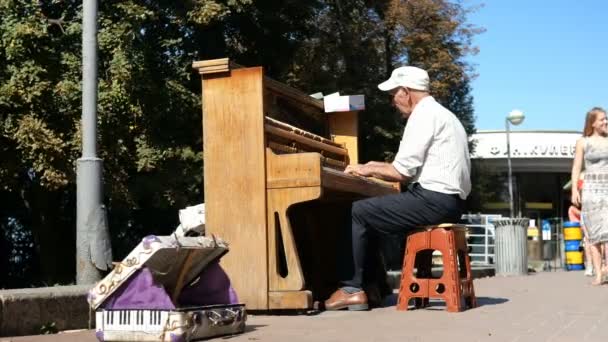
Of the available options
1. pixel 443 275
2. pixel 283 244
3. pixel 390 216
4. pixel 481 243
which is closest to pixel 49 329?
pixel 283 244

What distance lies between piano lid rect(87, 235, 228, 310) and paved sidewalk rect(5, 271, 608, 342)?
0.42 metres

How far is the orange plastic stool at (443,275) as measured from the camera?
19.1ft

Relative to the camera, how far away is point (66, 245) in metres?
18.9

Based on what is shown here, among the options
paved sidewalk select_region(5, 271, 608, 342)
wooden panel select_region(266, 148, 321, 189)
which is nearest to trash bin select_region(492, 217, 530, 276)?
paved sidewalk select_region(5, 271, 608, 342)

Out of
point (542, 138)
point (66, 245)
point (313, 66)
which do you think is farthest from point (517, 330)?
point (542, 138)

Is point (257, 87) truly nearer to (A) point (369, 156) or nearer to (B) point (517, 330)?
(B) point (517, 330)

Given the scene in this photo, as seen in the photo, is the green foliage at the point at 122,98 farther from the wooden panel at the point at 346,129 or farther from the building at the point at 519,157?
the building at the point at 519,157

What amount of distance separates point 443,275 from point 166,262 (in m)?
2.13

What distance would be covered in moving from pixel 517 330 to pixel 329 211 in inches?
111

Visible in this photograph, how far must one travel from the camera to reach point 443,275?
19.3ft

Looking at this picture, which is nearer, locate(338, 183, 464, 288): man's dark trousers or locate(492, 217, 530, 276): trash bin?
locate(338, 183, 464, 288): man's dark trousers

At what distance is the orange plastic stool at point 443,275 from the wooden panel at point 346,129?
6.23 ft

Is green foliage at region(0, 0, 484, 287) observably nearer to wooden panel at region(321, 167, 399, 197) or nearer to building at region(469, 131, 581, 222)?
wooden panel at region(321, 167, 399, 197)

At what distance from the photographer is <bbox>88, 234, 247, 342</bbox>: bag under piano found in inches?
171
